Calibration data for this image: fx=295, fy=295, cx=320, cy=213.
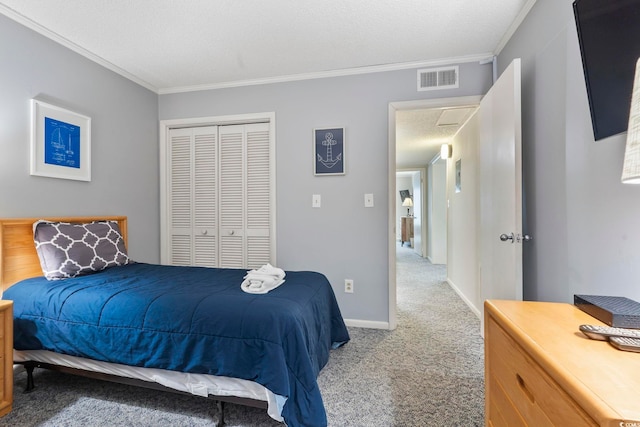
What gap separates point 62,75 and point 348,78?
7.95 ft

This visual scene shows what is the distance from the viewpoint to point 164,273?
2225mm

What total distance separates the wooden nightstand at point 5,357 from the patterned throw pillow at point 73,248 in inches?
14.5

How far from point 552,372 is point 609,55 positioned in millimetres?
1185

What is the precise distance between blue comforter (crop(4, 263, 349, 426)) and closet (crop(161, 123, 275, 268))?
1.26 meters

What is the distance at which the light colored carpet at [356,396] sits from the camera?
1.58 m

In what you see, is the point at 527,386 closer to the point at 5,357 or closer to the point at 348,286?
the point at 348,286

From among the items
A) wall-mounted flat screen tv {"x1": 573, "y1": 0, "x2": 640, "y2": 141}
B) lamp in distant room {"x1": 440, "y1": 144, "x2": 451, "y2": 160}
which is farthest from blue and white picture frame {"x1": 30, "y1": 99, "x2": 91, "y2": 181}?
lamp in distant room {"x1": 440, "y1": 144, "x2": 451, "y2": 160}

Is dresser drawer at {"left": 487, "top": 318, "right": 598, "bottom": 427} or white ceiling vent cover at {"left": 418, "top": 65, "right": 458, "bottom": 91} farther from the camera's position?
white ceiling vent cover at {"left": 418, "top": 65, "right": 458, "bottom": 91}

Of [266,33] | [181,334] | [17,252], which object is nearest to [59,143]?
[17,252]

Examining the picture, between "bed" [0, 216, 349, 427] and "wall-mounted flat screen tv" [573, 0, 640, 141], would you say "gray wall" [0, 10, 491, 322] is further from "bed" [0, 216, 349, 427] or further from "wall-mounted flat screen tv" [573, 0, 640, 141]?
"wall-mounted flat screen tv" [573, 0, 640, 141]

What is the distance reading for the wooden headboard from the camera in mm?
1936

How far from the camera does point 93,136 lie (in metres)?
2.63

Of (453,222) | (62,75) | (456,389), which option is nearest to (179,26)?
(62,75)

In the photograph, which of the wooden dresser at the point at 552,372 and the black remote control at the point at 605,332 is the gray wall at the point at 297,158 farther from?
the black remote control at the point at 605,332
